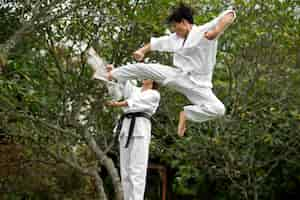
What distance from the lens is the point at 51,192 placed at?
778 cm

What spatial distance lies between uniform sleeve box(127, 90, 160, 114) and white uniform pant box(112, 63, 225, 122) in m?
0.34

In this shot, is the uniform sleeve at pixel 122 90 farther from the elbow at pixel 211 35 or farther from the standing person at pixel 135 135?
the elbow at pixel 211 35

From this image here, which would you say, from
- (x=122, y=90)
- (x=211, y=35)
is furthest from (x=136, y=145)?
(x=211, y=35)

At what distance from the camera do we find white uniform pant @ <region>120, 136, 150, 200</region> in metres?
4.62

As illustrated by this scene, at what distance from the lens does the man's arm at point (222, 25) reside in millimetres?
3891

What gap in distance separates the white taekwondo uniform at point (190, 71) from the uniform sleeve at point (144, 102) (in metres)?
0.35

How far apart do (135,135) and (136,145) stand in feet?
0.24

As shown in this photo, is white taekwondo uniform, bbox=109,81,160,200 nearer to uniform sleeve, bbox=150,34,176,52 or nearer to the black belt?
the black belt

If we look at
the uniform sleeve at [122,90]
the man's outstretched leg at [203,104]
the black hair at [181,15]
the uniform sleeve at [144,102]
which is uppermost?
the black hair at [181,15]

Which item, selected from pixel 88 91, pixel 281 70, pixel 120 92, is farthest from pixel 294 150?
pixel 120 92

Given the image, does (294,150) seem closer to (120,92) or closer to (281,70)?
(281,70)

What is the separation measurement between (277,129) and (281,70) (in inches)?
33.5

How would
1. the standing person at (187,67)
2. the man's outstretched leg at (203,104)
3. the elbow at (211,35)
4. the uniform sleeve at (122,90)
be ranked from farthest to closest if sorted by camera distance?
the uniform sleeve at (122,90)
the man's outstretched leg at (203,104)
the standing person at (187,67)
the elbow at (211,35)

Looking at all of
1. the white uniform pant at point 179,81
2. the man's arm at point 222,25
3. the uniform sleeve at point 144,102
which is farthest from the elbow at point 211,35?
the uniform sleeve at point 144,102
